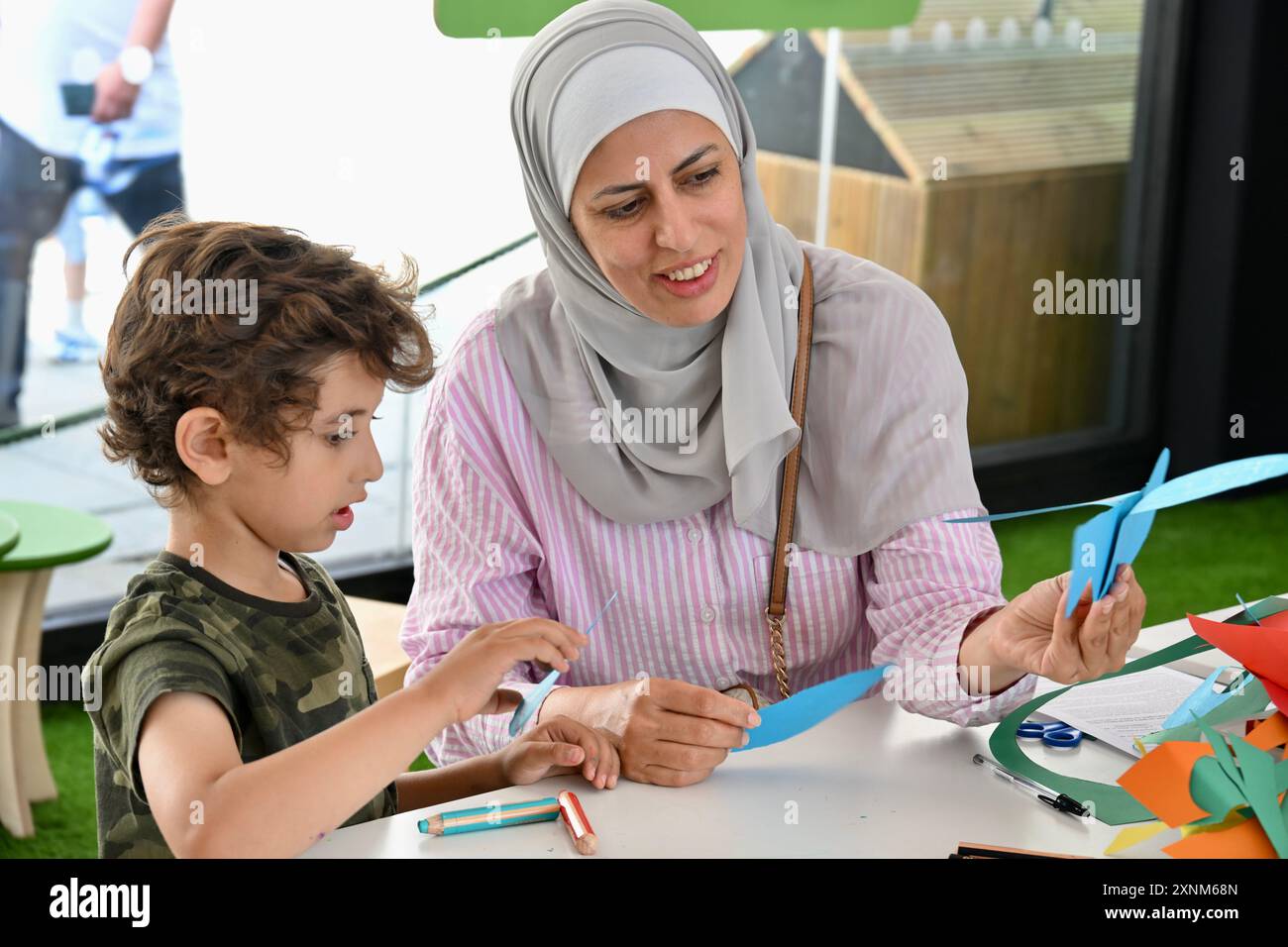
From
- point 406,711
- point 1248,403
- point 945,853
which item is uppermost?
point 406,711

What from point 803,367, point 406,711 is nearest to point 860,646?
point 803,367

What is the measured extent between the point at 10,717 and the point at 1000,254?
3.26 meters

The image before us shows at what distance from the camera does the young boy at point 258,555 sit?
1.15 m

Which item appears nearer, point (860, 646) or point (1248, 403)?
point (860, 646)

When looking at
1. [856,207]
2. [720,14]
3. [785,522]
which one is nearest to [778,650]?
[785,522]

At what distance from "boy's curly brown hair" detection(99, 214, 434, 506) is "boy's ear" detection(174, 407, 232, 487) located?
2 centimetres

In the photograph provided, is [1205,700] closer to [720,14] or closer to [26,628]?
[720,14]

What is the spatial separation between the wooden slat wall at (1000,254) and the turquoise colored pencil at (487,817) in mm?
3239

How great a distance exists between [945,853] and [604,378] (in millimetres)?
742

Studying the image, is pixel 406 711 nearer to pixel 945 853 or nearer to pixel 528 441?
pixel 945 853

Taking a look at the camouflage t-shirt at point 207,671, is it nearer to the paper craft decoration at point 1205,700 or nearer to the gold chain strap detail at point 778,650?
the gold chain strap detail at point 778,650

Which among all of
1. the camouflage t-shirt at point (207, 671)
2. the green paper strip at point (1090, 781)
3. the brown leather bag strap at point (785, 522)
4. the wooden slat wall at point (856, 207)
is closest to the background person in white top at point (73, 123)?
the wooden slat wall at point (856, 207)

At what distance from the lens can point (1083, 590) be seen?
4.16ft

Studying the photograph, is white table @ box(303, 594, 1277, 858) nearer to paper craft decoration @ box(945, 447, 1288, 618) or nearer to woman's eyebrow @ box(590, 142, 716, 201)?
paper craft decoration @ box(945, 447, 1288, 618)
